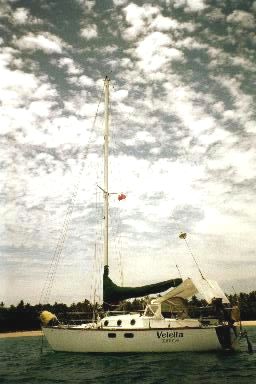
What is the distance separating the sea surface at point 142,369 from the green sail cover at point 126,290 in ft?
10.5

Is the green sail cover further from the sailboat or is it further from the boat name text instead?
the boat name text

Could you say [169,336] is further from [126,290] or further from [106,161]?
→ [106,161]

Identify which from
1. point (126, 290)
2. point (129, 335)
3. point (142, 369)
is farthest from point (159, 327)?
point (142, 369)

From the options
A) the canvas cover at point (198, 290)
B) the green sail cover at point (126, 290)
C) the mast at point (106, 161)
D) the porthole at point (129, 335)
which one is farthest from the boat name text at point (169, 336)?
the mast at point (106, 161)

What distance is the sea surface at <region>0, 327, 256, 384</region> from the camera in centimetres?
1420

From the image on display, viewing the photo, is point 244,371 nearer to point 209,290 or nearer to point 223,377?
point 223,377

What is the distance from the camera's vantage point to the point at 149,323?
63.4ft

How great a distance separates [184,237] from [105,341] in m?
7.70

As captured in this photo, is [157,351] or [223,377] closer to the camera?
[223,377]

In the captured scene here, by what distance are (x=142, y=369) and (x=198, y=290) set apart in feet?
19.7

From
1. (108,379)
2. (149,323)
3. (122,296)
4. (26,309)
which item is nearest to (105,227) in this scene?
(122,296)

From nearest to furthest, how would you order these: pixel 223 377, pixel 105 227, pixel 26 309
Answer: pixel 223 377 → pixel 105 227 → pixel 26 309

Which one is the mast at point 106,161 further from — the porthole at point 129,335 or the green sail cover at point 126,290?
the porthole at point 129,335

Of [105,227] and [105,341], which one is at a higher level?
[105,227]
